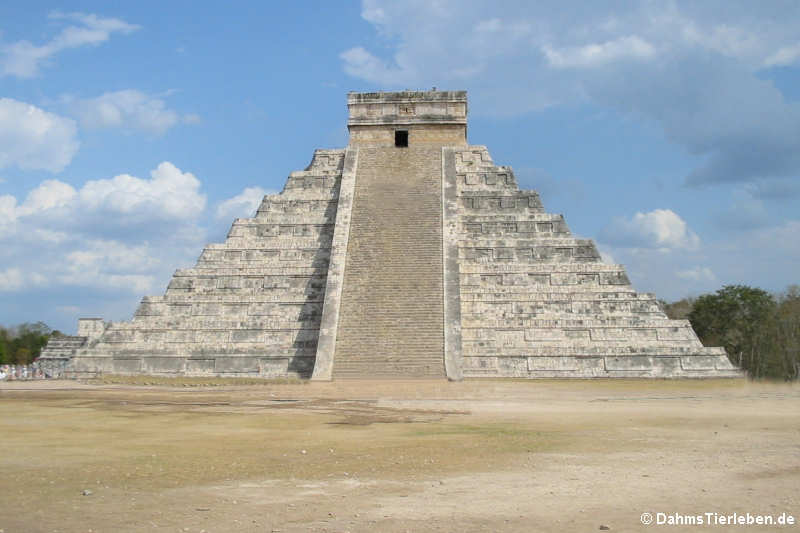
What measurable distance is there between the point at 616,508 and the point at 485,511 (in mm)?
940

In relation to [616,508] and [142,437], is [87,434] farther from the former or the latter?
[616,508]

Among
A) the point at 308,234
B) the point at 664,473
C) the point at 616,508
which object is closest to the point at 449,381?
the point at 308,234

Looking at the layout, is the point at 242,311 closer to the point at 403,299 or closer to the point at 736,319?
the point at 403,299

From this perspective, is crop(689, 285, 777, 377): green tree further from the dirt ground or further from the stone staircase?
the dirt ground

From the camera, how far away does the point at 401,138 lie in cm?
2825

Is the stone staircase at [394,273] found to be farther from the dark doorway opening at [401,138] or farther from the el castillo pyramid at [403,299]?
the dark doorway opening at [401,138]

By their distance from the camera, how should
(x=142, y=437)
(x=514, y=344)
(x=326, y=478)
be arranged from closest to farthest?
(x=326, y=478) < (x=142, y=437) < (x=514, y=344)

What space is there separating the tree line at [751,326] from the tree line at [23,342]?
42.6 m

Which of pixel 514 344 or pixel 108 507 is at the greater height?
pixel 514 344

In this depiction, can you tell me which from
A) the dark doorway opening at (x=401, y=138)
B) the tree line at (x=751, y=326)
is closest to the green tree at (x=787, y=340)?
the tree line at (x=751, y=326)

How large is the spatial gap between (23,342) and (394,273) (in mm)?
50363

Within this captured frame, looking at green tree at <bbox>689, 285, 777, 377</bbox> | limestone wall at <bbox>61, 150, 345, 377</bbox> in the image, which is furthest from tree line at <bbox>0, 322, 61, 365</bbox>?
green tree at <bbox>689, 285, 777, 377</bbox>

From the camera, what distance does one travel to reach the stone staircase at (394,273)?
60.8ft

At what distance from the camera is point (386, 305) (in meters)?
20.2
